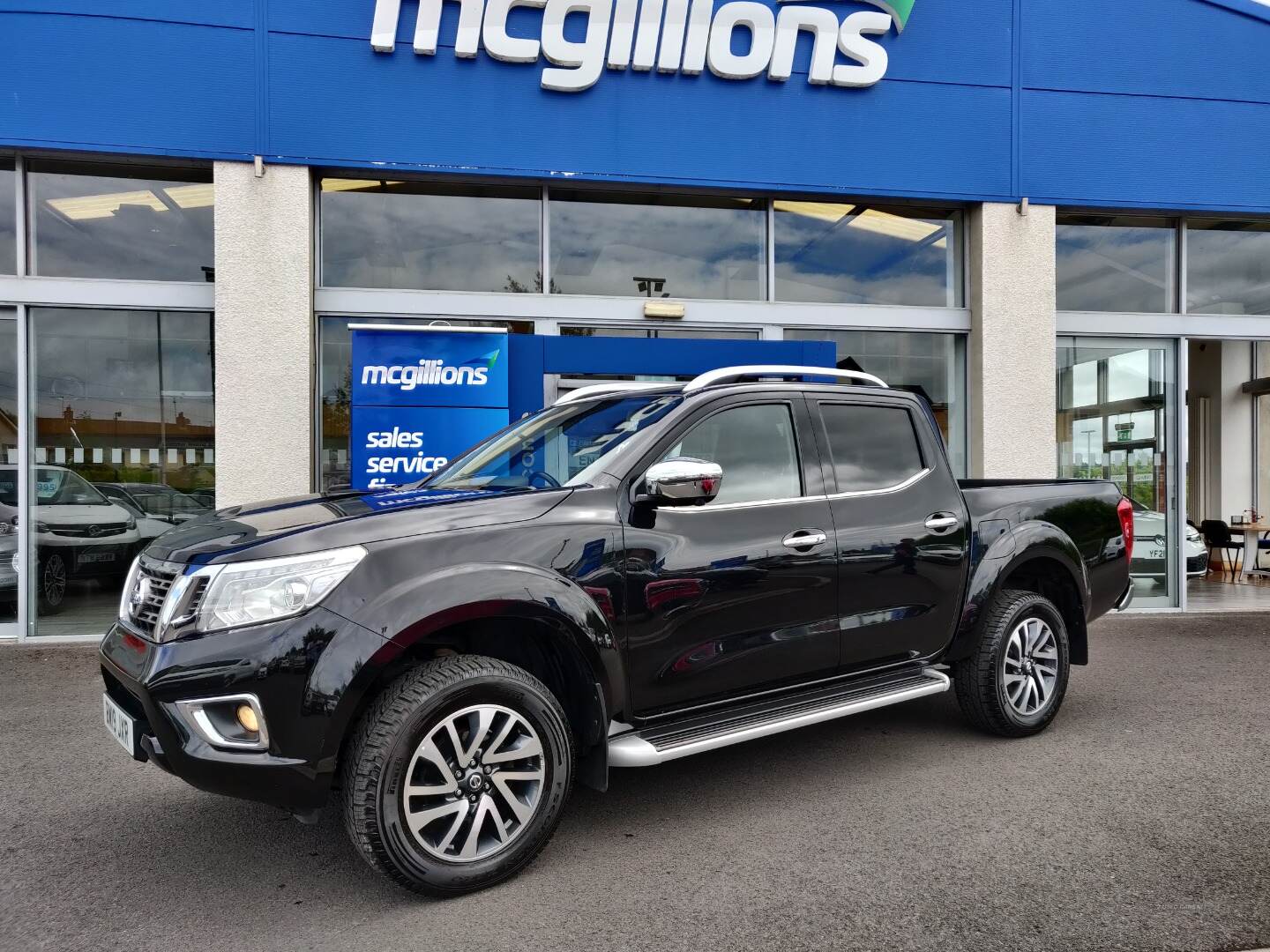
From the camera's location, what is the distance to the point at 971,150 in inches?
337

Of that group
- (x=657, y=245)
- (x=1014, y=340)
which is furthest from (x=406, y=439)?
(x=1014, y=340)

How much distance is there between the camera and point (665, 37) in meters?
7.99

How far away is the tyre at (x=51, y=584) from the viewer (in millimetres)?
7535

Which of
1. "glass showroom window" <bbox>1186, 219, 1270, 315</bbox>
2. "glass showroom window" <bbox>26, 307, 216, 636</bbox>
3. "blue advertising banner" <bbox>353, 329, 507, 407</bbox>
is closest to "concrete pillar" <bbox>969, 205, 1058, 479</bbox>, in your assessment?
"glass showroom window" <bbox>1186, 219, 1270, 315</bbox>

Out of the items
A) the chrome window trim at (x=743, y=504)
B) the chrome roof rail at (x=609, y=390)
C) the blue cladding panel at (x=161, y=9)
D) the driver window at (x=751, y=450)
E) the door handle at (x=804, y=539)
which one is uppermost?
the blue cladding panel at (x=161, y=9)

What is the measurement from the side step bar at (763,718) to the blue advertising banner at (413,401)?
4.28 metres

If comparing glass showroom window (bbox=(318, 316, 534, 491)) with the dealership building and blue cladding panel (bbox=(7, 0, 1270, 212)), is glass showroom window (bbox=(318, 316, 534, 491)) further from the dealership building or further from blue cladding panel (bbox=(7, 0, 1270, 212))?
blue cladding panel (bbox=(7, 0, 1270, 212))

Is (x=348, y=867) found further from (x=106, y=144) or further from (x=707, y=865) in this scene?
(x=106, y=144)

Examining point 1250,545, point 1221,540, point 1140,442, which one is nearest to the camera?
point 1140,442

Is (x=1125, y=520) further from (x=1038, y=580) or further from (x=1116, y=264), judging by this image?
(x=1116, y=264)

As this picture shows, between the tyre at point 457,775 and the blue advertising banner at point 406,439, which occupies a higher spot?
the blue advertising banner at point 406,439

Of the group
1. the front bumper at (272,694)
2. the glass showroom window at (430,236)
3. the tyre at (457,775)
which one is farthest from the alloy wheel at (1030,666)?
the glass showroom window at (430,236)

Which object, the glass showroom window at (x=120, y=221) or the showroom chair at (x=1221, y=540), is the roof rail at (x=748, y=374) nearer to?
the glass showroom window at (x=120, y=221)

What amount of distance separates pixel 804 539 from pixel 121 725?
2628 mm
